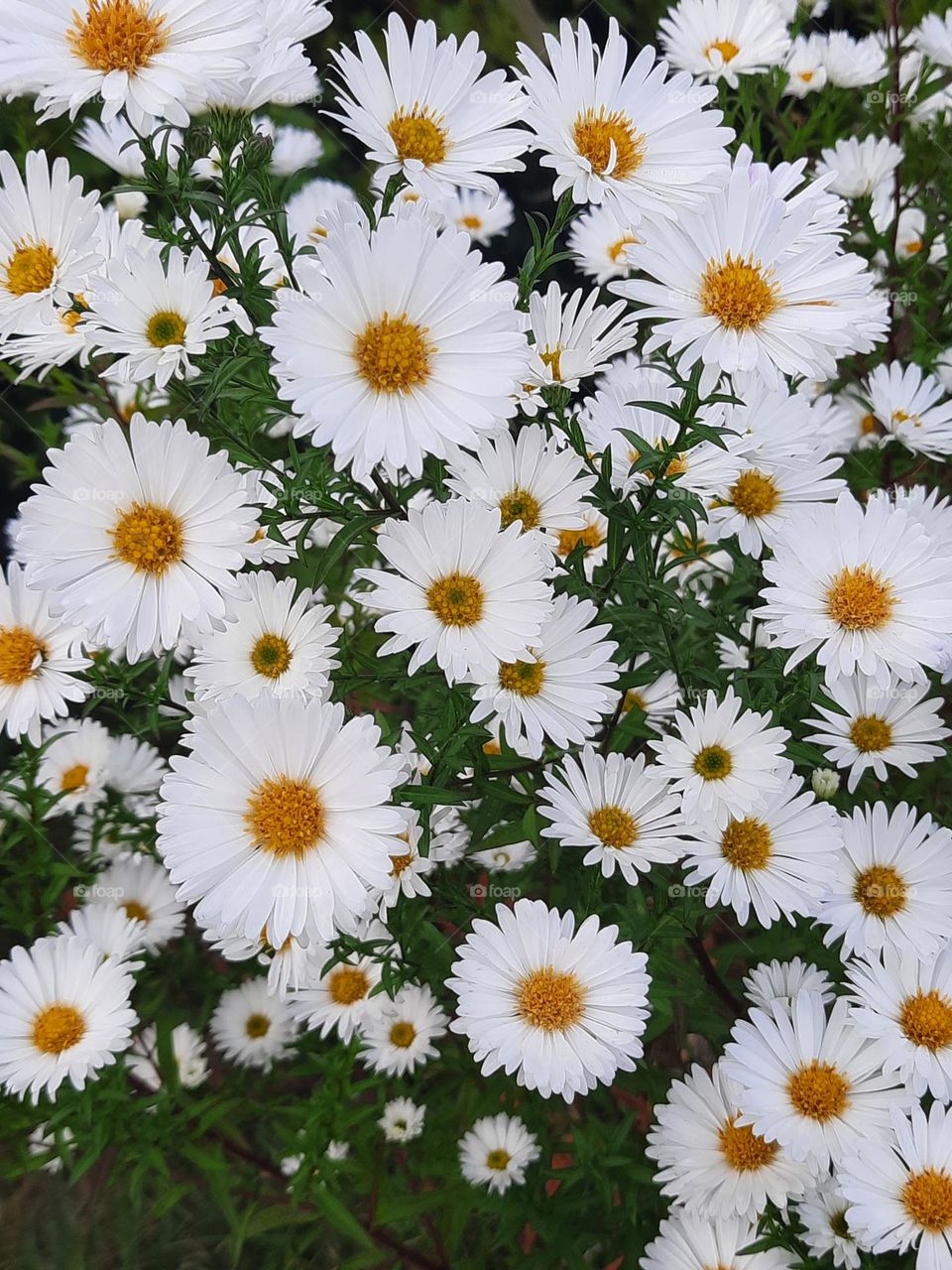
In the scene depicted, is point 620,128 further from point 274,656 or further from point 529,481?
point 274,656

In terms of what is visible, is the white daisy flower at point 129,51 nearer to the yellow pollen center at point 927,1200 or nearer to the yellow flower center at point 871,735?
the yellow flower center at point 871,735

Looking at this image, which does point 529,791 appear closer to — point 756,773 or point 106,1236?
point 756,773

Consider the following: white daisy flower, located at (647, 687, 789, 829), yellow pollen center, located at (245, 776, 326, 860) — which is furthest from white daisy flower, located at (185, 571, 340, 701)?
white daisy flower, located at (647, 687, 789, 829)

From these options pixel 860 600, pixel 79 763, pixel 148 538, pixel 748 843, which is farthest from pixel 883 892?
pixel 79 763

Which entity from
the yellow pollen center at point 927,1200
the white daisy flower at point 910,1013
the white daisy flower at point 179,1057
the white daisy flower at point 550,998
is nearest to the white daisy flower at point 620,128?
the white daisy flower at point 550,998

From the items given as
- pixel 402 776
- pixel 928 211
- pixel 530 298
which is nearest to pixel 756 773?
pixel 402 776

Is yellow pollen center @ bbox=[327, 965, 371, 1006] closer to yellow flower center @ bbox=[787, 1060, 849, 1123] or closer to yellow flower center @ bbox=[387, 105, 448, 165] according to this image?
yellow flower center @ bbox=[787, 1060, 849, 1123]
